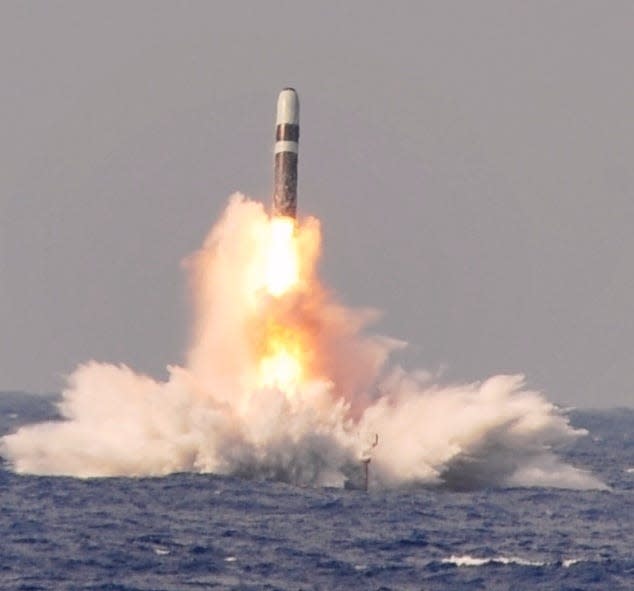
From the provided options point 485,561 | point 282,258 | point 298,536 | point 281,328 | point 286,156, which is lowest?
point 485,561

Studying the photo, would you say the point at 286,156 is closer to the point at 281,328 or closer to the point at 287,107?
the point at 287,107

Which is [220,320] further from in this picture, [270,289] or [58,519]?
[58,519]

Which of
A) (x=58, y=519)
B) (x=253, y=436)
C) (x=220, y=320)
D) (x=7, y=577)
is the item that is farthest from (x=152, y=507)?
(x=220, y=320)

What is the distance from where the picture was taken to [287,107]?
87.9 m

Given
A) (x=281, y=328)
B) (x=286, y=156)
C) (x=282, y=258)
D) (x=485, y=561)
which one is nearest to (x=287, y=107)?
(x=286, y=156)

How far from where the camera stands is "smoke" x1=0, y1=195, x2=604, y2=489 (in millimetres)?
81938

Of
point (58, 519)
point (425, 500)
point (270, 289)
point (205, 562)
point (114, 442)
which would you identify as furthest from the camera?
point (270, 289)

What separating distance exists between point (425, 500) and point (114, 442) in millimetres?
16150

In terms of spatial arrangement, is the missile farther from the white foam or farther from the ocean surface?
the white foam

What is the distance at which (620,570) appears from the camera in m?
58.1

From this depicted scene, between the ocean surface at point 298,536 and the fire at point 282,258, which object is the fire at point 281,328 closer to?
the fire at point 282,258

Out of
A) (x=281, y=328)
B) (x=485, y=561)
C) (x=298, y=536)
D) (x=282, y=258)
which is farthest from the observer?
(x=282, y=258)

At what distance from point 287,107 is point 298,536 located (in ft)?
99.8

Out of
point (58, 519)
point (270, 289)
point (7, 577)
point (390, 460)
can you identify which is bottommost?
point (7, 577)
